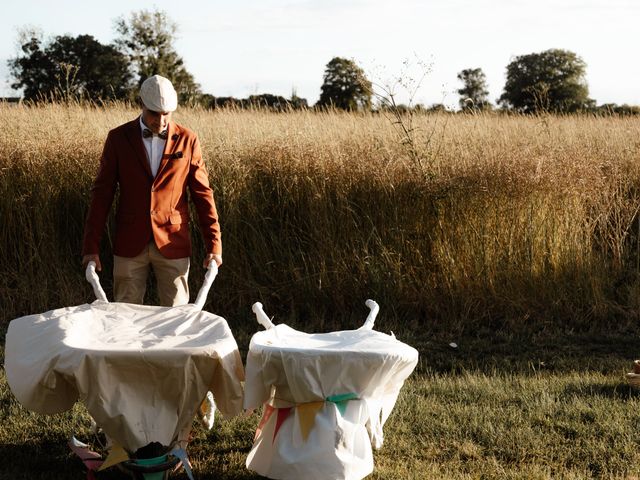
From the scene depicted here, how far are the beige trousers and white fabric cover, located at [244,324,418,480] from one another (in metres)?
1.23

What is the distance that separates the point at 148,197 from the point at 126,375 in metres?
1.36

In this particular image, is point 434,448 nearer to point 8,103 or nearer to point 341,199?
point 341,199

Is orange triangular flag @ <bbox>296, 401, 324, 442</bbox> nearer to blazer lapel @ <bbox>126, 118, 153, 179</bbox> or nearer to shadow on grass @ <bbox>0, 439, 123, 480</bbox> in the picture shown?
shadow on grass @ <bbox>0, 439, 123, 480</bbox>

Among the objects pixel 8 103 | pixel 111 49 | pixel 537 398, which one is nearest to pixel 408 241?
pixel 537 398

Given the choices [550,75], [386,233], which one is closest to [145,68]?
[550,75]

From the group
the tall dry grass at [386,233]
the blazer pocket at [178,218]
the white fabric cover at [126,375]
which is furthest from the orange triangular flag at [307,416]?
the tall dry grass at [386,233]

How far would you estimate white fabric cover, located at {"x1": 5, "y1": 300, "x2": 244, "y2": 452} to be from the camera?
128 inches

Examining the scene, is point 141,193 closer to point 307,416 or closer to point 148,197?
point 148,197

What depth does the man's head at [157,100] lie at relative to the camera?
418 centimetres

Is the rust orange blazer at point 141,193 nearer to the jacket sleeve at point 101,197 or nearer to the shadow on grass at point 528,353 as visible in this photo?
the jacket sleeve at point 101,197

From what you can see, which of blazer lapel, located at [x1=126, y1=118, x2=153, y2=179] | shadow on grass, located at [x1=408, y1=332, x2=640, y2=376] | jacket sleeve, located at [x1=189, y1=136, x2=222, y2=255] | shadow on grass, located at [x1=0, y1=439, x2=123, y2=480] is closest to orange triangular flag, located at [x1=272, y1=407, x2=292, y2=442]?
shadow on grass, located at [x1=0, y1=439, x2=123, y2=480]

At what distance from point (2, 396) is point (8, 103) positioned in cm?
599

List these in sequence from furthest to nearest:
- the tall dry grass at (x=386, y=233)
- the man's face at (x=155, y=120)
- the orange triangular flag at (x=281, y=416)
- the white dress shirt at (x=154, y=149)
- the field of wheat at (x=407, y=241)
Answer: the tall dry grass at (x=386, y=233)
the field of wheat at (x=407, y=241)
the white dress shirt at (x=154, y=149)
the man's face at (x=155, y=120)
the orange triangular flag at (x=281, y=416)

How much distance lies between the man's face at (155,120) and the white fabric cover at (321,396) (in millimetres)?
1395
